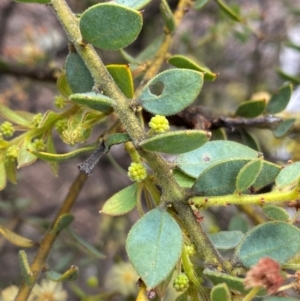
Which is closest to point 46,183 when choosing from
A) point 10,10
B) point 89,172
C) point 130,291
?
point 10,10

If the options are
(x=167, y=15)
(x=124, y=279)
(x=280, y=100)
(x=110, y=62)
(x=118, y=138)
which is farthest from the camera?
(x=110, y=62)

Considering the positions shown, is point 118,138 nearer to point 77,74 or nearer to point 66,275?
point 77,74

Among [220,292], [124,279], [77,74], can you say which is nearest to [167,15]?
[77,74]

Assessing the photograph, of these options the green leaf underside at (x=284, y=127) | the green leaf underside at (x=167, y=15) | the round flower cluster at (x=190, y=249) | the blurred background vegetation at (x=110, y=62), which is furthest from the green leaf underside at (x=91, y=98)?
the blurred background vegetation at (x=110, y=62)

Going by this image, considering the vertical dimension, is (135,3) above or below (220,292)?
above

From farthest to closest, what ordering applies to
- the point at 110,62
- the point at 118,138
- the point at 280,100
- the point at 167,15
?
1. the point at 110,62
2. the point at 280,100
3. the point at 167,15
4. the point at 118,138

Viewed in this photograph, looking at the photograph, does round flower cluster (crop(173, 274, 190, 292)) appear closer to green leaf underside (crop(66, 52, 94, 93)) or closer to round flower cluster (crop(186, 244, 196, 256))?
round flower cluster (crop(186, 244, 196, 256))

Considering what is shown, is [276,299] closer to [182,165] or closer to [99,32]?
[182,165]

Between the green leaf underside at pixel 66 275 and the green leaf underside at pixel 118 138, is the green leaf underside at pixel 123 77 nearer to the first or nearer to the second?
the green leaf underside at pixel 118 138
